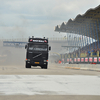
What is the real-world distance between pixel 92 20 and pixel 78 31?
22.2 metres

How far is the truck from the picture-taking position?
31.0 metres

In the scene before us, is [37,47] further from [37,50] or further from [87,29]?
[87,29]

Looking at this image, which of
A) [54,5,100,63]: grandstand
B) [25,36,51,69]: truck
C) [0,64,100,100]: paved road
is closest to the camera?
[0,64,100,100]: paved road

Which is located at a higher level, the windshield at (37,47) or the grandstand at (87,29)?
the grandstand at (87,29)

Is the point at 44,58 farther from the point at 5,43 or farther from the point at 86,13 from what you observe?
the point at 5,43

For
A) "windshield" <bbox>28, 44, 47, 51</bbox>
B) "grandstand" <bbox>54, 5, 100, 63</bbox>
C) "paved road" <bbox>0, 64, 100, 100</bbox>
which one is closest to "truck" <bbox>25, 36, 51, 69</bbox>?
"windshield" <bbox>28, 44, 47, 51</bbox>

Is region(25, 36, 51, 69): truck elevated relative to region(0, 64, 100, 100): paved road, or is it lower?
elevated

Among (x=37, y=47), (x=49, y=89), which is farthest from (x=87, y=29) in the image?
(x=49, y=89)

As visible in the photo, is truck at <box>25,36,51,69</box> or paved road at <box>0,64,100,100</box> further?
truck at <box>25,36,51,69</box>

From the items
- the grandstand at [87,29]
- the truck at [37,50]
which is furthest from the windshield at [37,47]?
the grandstand at [87,29]

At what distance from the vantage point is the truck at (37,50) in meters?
31.0

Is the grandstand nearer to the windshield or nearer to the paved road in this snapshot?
the windshield

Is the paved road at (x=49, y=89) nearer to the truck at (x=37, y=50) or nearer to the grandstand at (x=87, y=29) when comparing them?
the truck at (x=37, y=50)

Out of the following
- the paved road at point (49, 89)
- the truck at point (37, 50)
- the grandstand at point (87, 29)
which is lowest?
the paved road at point (49, 89)
